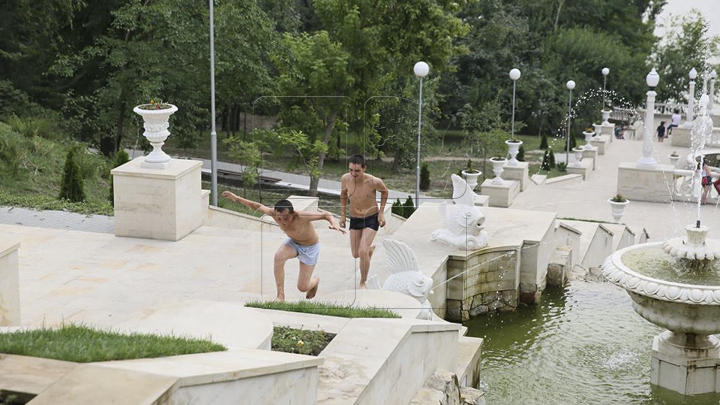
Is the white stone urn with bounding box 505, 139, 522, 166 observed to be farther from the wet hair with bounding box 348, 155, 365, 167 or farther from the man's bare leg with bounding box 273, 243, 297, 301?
the man's bare leg with bounding box 273, 243, 297, 301

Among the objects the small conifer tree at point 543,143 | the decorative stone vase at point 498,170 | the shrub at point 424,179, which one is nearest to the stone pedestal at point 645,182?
the decorative stone vase at point 498,170

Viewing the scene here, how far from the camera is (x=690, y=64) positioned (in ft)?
148

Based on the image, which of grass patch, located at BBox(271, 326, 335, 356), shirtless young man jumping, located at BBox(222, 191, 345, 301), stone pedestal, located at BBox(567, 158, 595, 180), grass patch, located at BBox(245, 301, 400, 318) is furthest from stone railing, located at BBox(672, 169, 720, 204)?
grass patch, located at BBox(271, 326, 335, 356)

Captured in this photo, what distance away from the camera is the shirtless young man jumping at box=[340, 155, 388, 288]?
1123cm

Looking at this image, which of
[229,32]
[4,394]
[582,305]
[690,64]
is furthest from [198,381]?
[690,64]

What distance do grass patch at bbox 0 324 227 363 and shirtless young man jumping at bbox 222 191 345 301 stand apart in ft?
8.90

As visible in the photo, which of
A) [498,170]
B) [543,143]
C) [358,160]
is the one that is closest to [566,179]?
[498,170]

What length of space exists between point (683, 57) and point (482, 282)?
114 feet

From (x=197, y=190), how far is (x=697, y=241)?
6.92 meters

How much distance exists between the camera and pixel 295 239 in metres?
10.5

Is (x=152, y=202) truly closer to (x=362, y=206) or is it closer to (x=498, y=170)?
(x=362, y=206)

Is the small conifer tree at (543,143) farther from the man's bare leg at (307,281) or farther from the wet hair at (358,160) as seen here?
the man's bare leg at (307,281)

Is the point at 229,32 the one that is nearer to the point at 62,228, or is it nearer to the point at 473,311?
the point at 62,228

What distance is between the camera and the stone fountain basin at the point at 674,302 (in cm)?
1073
